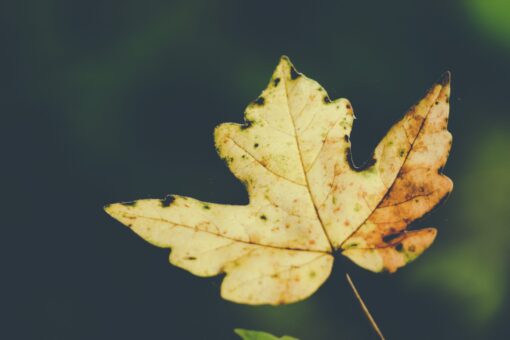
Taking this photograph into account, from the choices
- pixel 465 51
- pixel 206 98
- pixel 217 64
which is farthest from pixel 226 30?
pixel 465 51

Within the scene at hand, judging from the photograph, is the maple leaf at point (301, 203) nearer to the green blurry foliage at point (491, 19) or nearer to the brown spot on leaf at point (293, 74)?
the brown spot on leaf at point (293, 74)

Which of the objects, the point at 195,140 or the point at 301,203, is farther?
the point at 195,140

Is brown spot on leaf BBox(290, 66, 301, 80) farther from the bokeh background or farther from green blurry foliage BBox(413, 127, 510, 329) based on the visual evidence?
green blurry foliage BBox(413, 127, 510, 329)

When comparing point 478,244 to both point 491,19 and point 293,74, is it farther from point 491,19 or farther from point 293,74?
point 293,74

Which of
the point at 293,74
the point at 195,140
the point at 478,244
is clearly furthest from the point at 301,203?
the point at 478,244

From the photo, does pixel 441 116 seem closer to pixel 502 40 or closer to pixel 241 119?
pixel 241 119

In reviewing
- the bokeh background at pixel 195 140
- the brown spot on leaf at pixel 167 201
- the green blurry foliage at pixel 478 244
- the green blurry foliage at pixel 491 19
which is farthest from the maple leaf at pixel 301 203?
the green blurry foliage at pixel 491 19

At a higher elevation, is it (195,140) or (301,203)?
(195,140)
